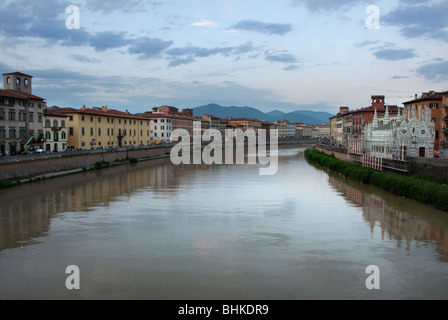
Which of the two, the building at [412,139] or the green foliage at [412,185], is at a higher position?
the building at [412,139]

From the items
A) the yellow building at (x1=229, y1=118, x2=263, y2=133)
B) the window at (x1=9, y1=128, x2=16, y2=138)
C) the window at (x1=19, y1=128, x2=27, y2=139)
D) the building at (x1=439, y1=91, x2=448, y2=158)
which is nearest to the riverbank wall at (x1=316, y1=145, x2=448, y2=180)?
the building at (x1=439, y1=91, x2=448, y2=158)

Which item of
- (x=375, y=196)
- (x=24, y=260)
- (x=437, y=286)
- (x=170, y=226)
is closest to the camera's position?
(x=437, y=286)

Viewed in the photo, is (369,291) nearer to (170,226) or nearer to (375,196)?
(170,226)

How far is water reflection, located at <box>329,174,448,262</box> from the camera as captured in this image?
46.3 ft

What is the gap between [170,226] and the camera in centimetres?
1598

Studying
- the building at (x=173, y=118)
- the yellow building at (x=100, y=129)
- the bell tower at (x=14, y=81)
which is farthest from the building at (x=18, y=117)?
the building at (x=173, y=118)

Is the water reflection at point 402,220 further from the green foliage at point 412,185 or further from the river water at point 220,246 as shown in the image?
the green foliage at point 412,185

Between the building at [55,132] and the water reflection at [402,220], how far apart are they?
3189 cm

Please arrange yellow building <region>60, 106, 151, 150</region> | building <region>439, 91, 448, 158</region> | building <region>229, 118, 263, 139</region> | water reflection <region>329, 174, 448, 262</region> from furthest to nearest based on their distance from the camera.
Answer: building <region>229, 118, 263, 139</region> < yellow building <region>60, 106, 151, 150</region> < building <region>439, 91, 448, 158</region> < water reflection <region>329, 174, 448, 262</region>

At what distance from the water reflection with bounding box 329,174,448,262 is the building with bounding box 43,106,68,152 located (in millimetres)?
31894

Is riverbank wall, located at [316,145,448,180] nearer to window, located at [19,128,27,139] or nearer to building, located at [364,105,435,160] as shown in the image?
building, located at [364,105,435,160]

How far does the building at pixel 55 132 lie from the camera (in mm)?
43094
